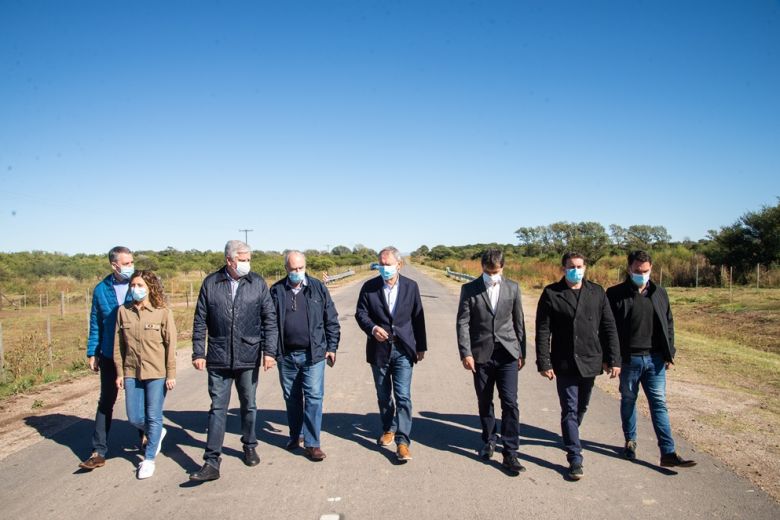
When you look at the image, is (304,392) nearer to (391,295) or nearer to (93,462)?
(391,295)

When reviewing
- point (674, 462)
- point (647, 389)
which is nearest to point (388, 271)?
point (647, 389)

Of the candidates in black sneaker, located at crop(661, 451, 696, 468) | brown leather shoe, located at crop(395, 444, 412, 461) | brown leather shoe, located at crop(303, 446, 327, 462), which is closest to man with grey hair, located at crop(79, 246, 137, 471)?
brown leather shoe, located at crop(303, 446, 327, 462)

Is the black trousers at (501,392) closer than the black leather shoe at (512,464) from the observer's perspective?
No

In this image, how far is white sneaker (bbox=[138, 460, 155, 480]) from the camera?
461 centimetres

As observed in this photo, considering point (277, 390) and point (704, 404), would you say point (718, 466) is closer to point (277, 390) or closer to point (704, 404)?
point (704, 404)

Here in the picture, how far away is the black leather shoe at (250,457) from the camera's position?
491 centimetres

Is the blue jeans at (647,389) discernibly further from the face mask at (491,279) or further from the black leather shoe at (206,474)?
the black leather shoe at (206,474)

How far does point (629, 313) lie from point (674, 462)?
1329 mm

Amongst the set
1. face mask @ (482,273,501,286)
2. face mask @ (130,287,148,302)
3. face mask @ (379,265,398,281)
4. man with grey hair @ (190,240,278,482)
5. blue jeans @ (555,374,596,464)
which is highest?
face mask @ (379,265,398,281)

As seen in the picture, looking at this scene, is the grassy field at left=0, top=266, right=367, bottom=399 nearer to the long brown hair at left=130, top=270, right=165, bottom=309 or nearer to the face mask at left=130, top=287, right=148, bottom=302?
the long brown hair at left=130, top=270, right=165, bottom=309

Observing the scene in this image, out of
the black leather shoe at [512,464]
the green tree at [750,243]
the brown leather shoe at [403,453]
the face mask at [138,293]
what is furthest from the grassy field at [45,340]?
the green tree at [750,243]

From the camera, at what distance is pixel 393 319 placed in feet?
17.5

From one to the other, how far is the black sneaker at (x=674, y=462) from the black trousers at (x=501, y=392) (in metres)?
1.27

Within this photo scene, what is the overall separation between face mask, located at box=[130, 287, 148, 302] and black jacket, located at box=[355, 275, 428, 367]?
197cm
